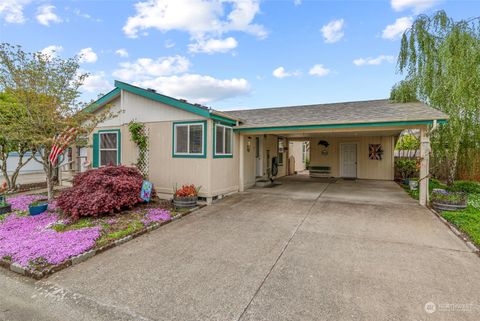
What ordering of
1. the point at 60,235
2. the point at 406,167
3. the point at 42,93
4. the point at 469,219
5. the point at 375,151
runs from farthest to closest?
the point at 375,151
the point at 406,167
the point at 42,93
the point at 469,219
the point at 60,235

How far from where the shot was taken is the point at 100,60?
9.65 meters

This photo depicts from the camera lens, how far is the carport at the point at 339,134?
717cm

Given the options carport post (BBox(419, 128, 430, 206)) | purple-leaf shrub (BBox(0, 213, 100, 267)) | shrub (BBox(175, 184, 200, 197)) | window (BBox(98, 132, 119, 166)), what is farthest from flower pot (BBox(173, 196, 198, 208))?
carport post (BBox(419, 128, 430, 206))

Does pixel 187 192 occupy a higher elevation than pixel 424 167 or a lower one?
lower

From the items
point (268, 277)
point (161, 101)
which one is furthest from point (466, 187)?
point (161, 101)

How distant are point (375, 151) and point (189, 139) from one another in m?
10.8

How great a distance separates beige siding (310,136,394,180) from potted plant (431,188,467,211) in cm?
697

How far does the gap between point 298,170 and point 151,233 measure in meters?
14.8

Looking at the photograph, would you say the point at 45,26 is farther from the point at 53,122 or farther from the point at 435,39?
the point at 435,39

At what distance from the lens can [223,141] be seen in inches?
322

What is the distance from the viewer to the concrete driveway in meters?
2.52

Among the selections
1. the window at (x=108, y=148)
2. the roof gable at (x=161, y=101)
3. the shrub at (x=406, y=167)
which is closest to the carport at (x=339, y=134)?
the shrub at (x=406, y=167)

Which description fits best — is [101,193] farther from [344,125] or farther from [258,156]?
[344,125]

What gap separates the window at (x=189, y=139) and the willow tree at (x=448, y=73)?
8.08m
